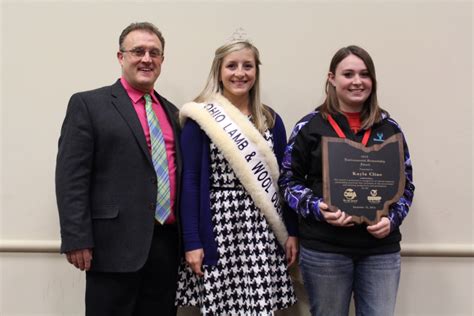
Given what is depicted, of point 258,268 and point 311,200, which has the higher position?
point 311,200

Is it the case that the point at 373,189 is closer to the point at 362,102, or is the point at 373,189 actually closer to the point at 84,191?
the point at 362,102

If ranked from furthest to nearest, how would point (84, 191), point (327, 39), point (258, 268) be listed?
point (327, 39) → point (258, 268) → point (84, 191)

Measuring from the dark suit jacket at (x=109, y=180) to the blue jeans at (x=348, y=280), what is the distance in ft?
1.78

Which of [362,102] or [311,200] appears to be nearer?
[311,200]

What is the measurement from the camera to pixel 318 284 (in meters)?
1.24

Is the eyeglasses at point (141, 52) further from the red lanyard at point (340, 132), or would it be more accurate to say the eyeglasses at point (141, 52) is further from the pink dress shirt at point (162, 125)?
the red lanyard at point (340, 132)

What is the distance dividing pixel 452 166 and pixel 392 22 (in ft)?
2.23

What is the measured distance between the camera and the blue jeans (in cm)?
123

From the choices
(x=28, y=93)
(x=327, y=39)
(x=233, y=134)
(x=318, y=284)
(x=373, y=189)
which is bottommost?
(x=318, y=284)

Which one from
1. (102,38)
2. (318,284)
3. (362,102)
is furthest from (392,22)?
(102,38)

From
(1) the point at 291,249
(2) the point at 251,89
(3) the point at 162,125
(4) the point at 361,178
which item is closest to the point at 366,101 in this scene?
(4) the point at 361,178

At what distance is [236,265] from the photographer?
4.23 ft

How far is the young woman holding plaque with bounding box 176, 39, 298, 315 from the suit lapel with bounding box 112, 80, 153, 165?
14 centimetres

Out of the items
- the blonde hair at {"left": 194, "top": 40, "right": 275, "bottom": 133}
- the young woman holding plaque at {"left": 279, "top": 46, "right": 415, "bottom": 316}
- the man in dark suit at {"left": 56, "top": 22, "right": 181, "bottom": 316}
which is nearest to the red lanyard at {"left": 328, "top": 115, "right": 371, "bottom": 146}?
the young woman holding plaque at {"left": 279, "top": 46, "right": 415, "bottom": 316}
